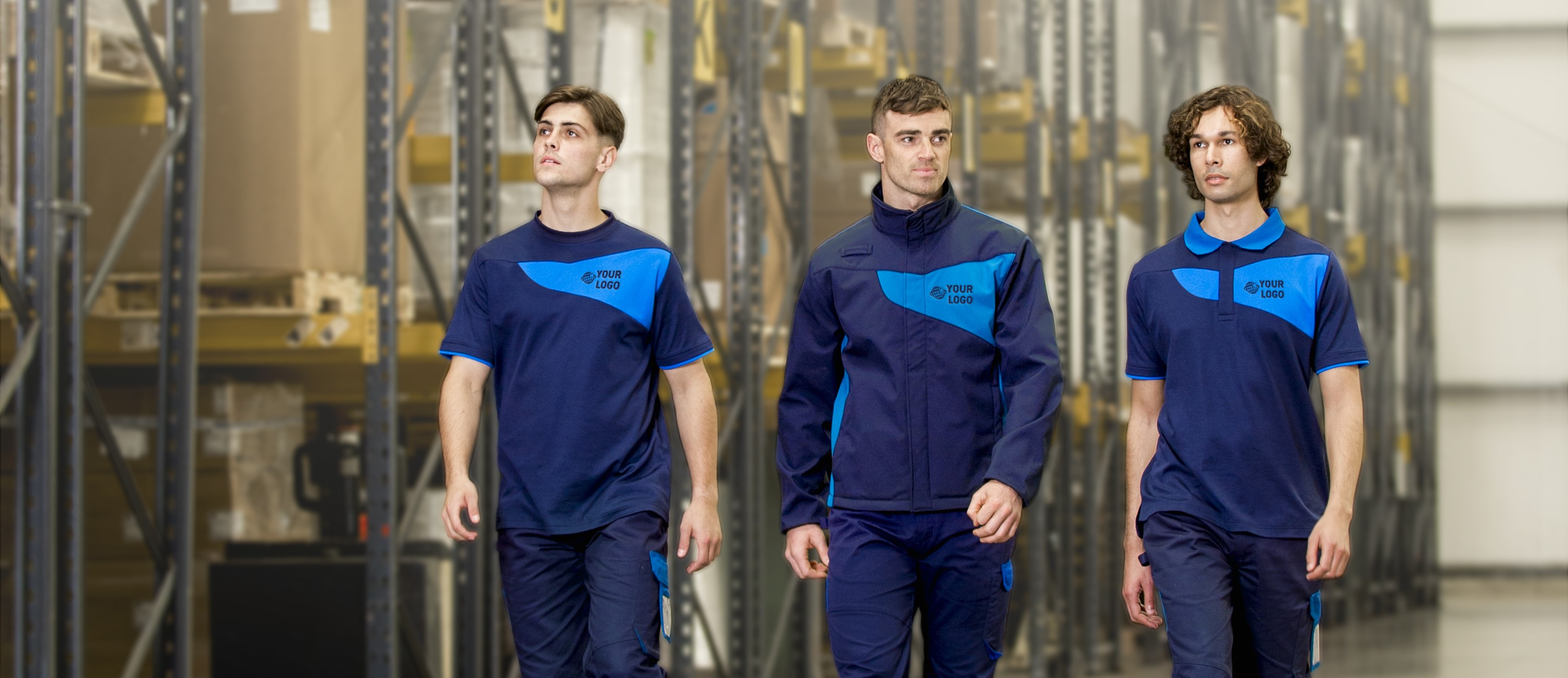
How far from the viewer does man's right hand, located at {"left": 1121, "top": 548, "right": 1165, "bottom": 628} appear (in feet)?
12.3

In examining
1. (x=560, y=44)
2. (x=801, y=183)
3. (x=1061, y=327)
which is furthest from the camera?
(x=1061, y=327)

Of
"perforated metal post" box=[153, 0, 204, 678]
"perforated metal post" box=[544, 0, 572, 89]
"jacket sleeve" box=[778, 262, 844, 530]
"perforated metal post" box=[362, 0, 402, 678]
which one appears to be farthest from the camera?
"perforated metal post" box=[544, 0, 572, 89]

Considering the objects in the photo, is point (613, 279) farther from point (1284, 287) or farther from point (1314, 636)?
point (1314, 636)

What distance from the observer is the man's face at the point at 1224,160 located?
3557 millimetres

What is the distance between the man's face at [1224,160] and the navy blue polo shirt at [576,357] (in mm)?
1110

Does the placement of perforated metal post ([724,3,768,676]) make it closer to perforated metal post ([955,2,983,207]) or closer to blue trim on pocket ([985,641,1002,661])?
perforated metal post ([955,2,983,207])

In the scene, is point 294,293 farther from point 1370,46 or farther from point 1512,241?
point 1512,241

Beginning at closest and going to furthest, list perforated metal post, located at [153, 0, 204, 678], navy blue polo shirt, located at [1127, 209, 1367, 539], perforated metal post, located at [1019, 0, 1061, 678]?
1. navy blue polo shirt, located at [1127, 209, 1367, 539]
2. perforated metal post, located at [153, 0, 204, 678]
3. perforated metal post, located at [1019, 0, 1061, 678]

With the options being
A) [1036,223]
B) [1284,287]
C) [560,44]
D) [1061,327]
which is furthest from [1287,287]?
[1061,327]

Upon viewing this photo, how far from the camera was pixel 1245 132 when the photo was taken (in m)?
3.54

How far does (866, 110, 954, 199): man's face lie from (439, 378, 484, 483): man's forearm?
98 centimetres

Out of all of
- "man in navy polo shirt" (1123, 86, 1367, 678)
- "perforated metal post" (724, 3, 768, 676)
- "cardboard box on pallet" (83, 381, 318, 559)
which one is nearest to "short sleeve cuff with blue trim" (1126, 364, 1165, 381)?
"man in navy polo shirt" (1123, 86, 1367, 678)

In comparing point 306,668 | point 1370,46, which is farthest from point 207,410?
point 1370,46

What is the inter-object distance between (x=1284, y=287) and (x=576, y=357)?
143 cm
